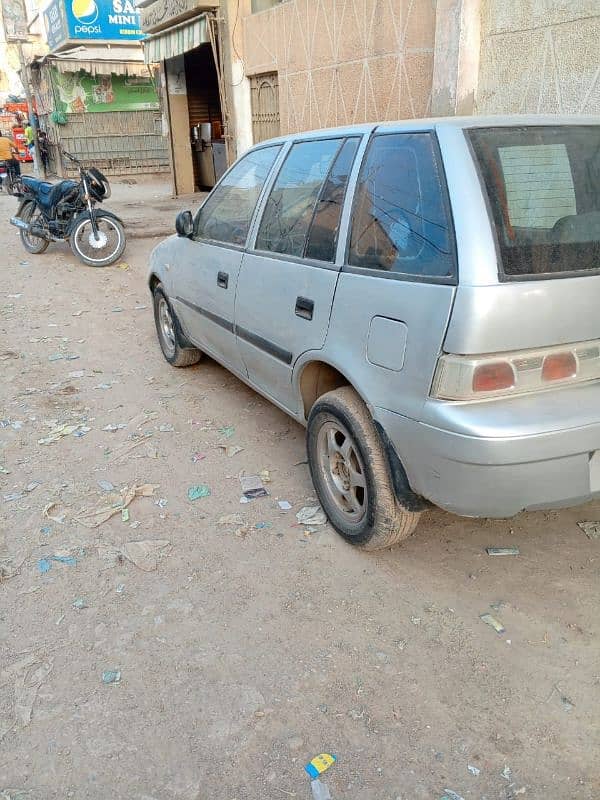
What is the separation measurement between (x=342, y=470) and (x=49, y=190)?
8645 mm

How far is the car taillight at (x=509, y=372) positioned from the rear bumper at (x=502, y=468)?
160 mm

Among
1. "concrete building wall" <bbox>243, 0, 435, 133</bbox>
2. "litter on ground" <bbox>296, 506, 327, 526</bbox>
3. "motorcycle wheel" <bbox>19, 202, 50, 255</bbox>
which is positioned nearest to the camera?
"litter on ground" <bbox>296, 506, 327, 526</bbox>

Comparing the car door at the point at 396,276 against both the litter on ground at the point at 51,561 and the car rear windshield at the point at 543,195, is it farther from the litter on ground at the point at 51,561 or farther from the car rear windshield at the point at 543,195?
the litter on ground at the point at 51,561

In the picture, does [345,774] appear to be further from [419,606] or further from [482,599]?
[482,599]

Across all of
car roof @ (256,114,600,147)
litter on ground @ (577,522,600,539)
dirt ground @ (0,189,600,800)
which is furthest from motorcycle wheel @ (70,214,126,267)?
litter on ground @ (577,522,600,539)

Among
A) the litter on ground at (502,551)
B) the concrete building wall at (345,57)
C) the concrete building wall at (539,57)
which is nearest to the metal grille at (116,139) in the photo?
the concrete building wall at (345,57)

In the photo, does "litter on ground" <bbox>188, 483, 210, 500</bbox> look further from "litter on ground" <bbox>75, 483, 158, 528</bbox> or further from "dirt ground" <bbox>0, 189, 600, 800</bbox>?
"litter on ground" <bbox>75, 483, 158, 528</bbox>

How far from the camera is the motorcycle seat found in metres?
9.79

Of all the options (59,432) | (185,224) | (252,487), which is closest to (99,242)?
(185,224)

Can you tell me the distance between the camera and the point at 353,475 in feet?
9.93

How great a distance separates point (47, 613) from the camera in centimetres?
278

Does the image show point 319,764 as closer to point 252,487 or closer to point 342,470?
point 342,470

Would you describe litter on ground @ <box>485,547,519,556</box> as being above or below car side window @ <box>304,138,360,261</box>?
below

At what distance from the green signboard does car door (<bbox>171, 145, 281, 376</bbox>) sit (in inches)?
809
